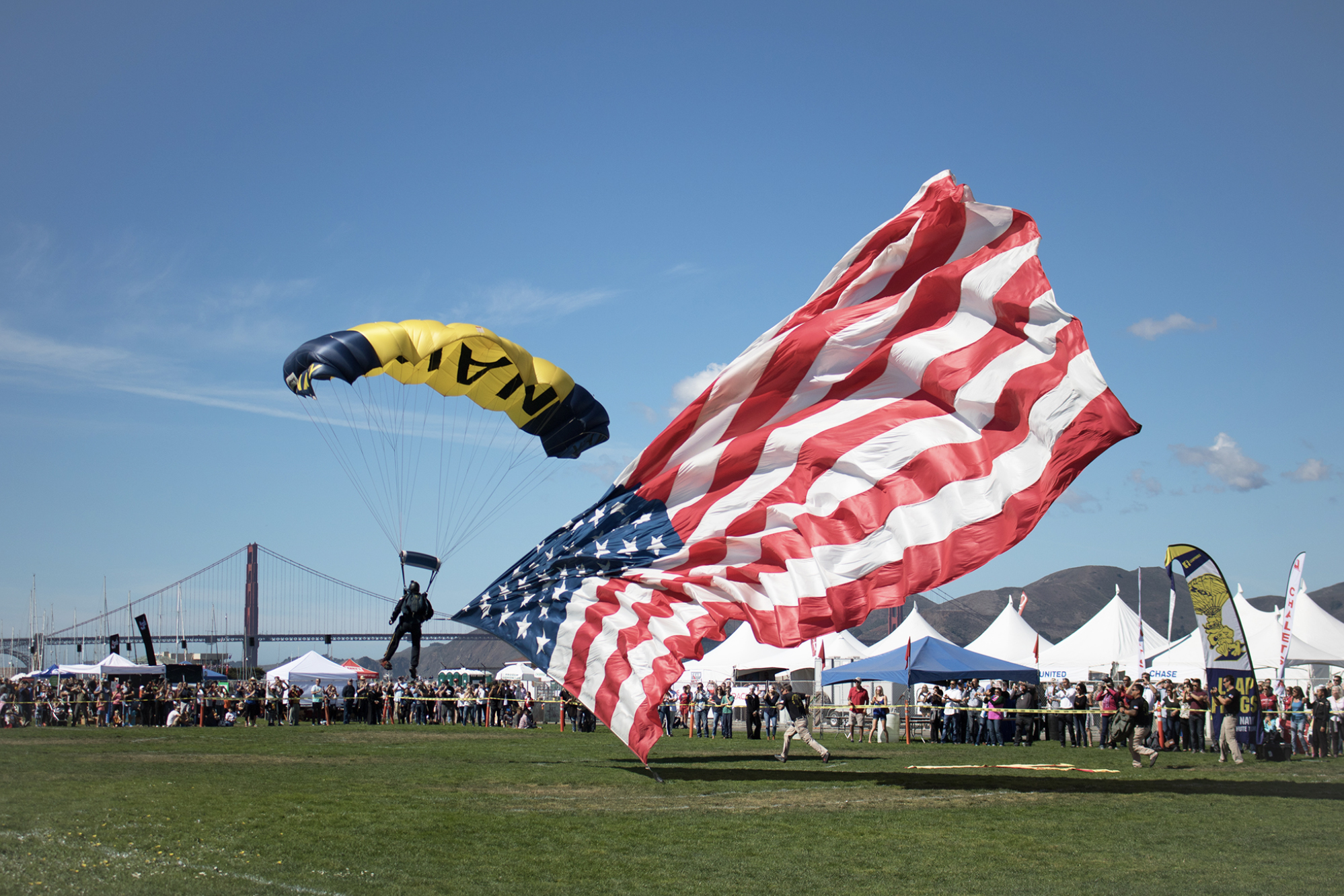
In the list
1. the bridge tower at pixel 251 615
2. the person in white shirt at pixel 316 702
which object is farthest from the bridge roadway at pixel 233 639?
the person in white shirt at pixel 316 702

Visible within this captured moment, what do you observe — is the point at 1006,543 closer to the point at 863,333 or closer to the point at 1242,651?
the point at 863,333

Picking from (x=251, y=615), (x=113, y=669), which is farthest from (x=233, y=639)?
(x=113, y=669)

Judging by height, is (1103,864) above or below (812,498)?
below

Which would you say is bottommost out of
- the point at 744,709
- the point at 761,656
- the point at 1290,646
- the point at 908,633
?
the point at 744,709

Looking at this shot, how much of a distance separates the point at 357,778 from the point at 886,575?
693 cm

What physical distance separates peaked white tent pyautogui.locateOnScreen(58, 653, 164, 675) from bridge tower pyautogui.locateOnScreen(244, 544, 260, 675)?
164ft

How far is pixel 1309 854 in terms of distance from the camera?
8.59 m

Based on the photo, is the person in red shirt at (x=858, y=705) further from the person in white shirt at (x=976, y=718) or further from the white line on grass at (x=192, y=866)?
the white line on grass at (x=192, y=866)

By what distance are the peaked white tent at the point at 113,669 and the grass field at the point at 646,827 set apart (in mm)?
28384

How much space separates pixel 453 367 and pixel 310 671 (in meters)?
27.2

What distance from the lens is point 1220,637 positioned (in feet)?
61.8

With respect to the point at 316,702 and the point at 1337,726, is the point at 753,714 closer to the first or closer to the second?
the point at 1337,726

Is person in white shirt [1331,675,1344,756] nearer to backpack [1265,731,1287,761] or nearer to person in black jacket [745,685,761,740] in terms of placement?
backpack [1265,731,1287,761]

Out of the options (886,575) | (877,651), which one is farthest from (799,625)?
(877,651)
